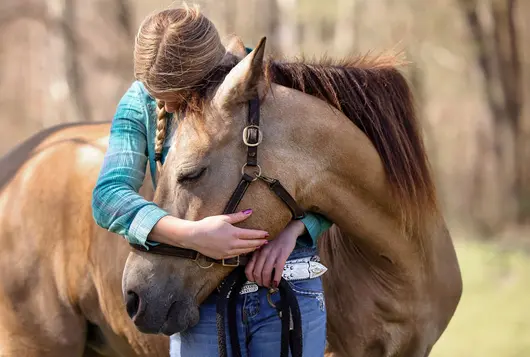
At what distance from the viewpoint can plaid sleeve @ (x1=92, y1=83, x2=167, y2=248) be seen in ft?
8.23

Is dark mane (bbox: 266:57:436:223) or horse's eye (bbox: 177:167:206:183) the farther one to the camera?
dark mane (bbox: 266:57:436:223)

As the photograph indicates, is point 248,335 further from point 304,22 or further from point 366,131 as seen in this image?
point 304,22

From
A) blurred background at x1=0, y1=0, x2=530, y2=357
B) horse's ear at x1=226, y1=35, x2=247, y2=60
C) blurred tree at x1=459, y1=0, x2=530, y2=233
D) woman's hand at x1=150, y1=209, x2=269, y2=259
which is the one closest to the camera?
woman's hand at x1=150, y1=209, x2=269, y2=259

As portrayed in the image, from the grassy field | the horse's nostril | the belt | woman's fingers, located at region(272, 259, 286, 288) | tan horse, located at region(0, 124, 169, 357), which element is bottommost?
the grassy field

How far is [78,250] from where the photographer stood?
3.65 meters

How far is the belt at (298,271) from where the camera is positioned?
8.60 ft

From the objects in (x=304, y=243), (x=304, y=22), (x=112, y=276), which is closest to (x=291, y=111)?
(x=304, y=243)

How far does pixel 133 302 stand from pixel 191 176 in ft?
1.58

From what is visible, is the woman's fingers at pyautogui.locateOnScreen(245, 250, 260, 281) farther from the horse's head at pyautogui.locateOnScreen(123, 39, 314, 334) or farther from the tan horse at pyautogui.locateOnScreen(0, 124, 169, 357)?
the tan horse at pyautogui.locateOnScreen(0, 124, 169, 357)

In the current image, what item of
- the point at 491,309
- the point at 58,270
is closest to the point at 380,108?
the point at 58,270

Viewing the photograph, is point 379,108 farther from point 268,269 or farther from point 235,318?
point 235,318

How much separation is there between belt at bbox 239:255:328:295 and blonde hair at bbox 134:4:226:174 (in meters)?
0.71

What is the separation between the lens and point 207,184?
253 cm

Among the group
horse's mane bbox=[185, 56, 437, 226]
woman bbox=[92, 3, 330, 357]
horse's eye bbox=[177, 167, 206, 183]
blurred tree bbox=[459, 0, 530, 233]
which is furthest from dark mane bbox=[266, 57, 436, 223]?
blurred tree bbox=[459, 0, 530, 233]
